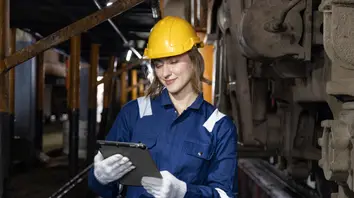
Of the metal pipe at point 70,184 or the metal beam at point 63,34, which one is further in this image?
the metal pipe at point 70,184

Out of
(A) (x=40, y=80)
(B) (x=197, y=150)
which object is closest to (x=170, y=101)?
(B) (x=197, y=150)

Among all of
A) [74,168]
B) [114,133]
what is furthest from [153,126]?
[74,168]

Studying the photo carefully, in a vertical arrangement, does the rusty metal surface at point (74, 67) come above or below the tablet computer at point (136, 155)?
above

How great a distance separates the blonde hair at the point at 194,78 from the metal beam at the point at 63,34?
101 centimetres

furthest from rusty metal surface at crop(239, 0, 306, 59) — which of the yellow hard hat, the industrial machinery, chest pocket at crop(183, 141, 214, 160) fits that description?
chest pocket at crop(183, 141, 214, 160)

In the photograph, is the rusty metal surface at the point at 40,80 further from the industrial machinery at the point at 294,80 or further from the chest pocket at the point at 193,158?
the chest pocket at the point at 193,158

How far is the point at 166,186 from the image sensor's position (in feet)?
5.30

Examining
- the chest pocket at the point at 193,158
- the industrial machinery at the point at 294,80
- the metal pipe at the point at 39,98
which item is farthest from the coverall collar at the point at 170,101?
the metal pipe at the point at 39,98

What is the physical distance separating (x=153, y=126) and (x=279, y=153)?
88.6 inches

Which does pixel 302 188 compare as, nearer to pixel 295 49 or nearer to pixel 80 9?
pixel 295 49

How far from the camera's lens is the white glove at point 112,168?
1.68m

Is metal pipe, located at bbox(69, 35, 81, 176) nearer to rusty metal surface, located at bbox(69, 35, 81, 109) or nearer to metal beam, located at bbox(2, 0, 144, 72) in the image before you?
rusty metal surface, located at bbox(69, 35, 81, 109)

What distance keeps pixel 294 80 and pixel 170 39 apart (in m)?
1.85

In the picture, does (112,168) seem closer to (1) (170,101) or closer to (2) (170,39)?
(1) (170,101)
